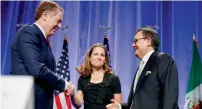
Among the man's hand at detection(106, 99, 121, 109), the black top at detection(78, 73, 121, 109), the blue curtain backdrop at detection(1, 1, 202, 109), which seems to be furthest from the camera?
the blue curtain backdrop at detection(1, 1, 202, 109)

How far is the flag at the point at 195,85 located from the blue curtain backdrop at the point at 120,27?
0.52ft

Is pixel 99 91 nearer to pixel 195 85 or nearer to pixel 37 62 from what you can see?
pixel 37 62

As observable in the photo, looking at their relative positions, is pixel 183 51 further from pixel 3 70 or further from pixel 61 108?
pixel 3 70

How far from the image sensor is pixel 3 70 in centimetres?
377

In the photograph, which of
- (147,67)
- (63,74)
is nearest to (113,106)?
(147,67)

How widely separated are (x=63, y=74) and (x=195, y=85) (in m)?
1.46

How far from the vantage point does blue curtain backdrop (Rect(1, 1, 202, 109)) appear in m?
3.71

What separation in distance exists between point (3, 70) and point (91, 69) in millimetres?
1701

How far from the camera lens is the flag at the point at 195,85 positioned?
3.40 m

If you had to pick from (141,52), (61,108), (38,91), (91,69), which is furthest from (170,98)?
(61,108)

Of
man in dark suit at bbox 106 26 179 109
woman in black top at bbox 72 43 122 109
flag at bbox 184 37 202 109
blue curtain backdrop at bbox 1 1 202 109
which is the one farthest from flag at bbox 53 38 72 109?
man in dark suit at bbox 106 26 179 109

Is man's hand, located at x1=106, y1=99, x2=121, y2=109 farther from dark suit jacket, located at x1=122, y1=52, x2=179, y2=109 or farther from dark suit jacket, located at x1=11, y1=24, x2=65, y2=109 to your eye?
dark suit jacket, located at x1=11, y1=24, x2=65, y2=109

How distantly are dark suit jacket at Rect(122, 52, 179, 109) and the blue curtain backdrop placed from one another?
6.40ft

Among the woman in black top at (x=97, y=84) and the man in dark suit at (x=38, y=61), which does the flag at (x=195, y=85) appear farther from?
the man in dark suit at (x=38, y=61)
